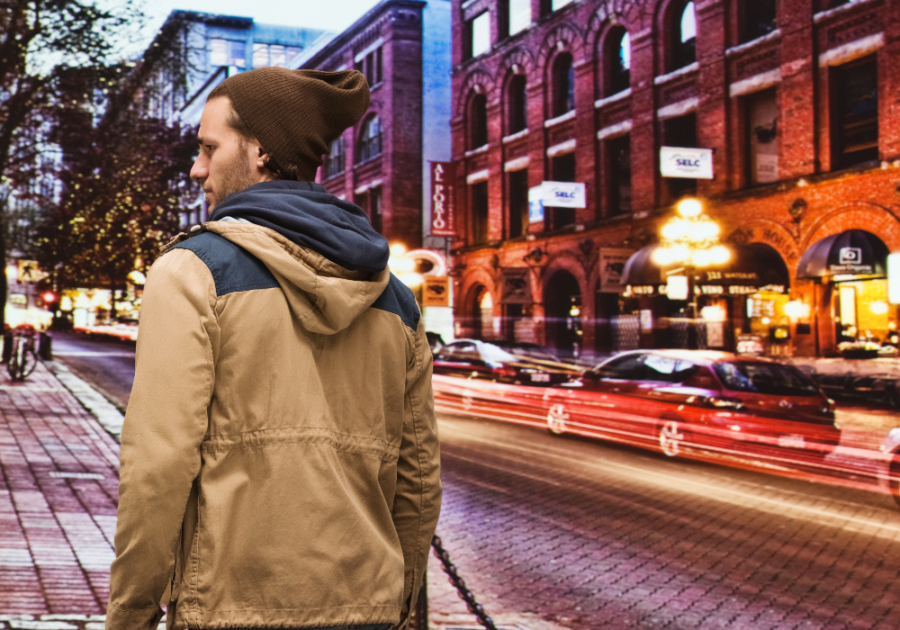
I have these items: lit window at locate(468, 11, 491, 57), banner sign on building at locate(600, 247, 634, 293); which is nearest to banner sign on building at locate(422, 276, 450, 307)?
banner sign on building at locate(600, 247, 634, 293)

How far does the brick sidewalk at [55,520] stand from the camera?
400 cm

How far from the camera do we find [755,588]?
206 inches

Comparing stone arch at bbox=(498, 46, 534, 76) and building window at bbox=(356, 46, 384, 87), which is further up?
building window at bbox=(356, 46, 384, 87)

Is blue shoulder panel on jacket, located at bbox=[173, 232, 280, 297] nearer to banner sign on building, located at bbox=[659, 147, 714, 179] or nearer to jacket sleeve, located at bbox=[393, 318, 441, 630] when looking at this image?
jacket sleeve, located at bbox=[393, 318, 441, 630]

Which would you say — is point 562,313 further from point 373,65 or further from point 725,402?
point 725,402

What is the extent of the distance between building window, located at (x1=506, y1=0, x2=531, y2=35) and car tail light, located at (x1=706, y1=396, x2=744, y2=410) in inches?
808

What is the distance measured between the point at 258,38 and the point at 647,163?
139ft

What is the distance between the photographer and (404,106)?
34219 mm

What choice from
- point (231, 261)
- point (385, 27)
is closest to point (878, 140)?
point (231, 261)

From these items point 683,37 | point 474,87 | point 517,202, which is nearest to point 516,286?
point 517,202

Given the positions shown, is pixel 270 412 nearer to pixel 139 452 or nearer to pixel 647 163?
pixel 139 452

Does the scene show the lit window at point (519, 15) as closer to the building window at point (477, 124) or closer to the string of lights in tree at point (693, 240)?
the building window at point (477, 124)

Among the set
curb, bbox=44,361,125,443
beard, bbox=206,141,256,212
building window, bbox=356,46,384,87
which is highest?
building window, bbox=356,46,384,87

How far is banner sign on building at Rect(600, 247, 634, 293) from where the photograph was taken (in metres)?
22.6
